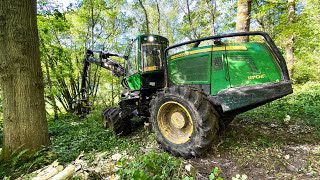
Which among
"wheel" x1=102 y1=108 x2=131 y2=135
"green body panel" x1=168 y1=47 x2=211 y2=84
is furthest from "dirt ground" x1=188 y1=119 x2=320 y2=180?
"wheel" x1=102 y1=108 x2=131 y2=135

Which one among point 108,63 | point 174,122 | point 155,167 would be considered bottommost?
point 155,167

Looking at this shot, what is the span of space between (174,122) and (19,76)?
7.40 ft

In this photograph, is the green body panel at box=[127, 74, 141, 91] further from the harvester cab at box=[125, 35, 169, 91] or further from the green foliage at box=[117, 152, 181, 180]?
the green foliage at box=[117, 152, 181, 180]

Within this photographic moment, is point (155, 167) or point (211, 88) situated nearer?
point (155, 167)

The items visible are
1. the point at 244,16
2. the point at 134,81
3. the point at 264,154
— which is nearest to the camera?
the point at 264,154

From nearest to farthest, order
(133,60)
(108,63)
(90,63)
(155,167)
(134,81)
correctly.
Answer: (155,167) → (133,60) → (134,81) → (108,63) → (90,63)

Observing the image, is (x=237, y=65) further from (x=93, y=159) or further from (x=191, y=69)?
(x=93, y=159)

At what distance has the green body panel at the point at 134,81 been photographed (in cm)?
497

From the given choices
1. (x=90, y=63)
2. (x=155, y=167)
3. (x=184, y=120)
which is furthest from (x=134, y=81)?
(x=90, y=63)

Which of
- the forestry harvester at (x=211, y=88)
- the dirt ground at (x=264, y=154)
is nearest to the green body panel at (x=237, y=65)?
the forestry harvester at (x=211, y=88)

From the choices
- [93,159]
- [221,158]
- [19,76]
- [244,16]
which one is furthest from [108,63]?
[221,158]

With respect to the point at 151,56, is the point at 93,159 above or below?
below

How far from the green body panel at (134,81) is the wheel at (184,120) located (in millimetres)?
1674

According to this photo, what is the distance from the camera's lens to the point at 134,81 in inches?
205
